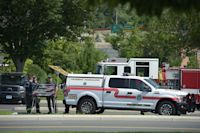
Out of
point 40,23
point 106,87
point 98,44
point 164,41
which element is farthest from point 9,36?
point 98,44

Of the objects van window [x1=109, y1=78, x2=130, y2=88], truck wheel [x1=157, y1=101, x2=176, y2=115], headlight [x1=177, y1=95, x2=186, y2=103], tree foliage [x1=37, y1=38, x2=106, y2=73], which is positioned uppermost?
tree foliage [x1=37, y1=38, x2=106, y2=73]

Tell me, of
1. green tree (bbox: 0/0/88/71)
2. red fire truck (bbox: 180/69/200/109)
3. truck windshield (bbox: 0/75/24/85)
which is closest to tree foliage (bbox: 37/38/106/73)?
green tree (bbox: 0/0/88/71)

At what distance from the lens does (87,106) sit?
2358cm

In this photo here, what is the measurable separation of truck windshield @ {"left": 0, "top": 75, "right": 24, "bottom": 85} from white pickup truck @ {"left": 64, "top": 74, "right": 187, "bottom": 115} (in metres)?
8.23

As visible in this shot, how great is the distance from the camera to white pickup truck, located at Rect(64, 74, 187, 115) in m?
23.3

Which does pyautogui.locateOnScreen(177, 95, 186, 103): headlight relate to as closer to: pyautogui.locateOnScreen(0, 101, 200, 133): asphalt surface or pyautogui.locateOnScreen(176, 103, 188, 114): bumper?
pyautogui.locateOnScreen(176, 103, 188, 114): bumper

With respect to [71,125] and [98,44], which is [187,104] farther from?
[98,44]

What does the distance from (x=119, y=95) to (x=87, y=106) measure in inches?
55.1

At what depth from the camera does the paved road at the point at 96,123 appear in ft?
55.8

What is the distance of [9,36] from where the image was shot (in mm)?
39531

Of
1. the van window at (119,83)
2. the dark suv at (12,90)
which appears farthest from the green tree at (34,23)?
the van window at (119,83)

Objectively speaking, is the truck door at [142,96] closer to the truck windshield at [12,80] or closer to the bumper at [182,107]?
the bumper at [182,107]

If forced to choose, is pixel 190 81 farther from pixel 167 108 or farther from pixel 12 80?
pixel 12 80

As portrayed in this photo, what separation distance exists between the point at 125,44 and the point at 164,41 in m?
15.9
